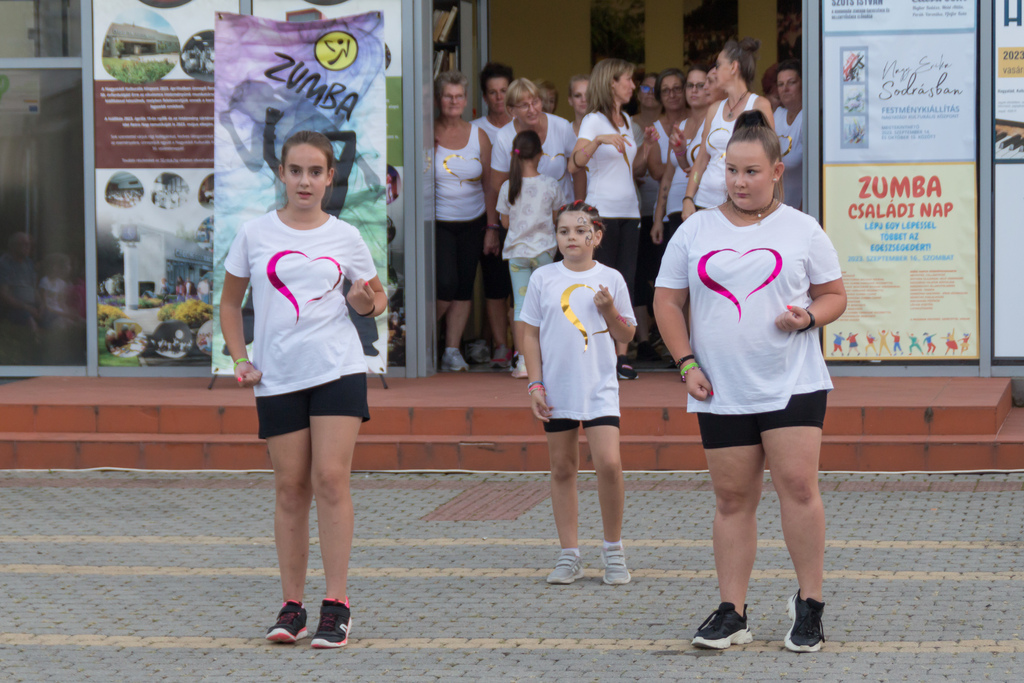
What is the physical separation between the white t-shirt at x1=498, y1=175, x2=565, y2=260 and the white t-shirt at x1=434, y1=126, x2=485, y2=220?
2.94 feet

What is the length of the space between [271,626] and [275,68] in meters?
5.66

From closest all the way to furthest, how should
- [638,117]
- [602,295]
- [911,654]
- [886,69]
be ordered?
[911,654], [602,295], [886,69], [638,117]

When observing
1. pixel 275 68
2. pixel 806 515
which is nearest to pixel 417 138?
pixel 275 68

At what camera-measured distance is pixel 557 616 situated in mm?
5062

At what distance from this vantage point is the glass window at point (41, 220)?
10.6 metres

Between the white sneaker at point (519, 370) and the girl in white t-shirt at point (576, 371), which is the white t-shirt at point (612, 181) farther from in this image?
the girl in white t-shirt at point (576, 371)

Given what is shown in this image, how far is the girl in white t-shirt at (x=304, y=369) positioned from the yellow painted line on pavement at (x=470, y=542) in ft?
5.09

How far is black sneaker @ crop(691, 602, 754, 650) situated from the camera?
14.9 feet

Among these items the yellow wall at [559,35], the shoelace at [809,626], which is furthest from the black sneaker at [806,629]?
the yellow wall at [559,35]

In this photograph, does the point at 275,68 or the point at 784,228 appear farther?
the point at 275,68

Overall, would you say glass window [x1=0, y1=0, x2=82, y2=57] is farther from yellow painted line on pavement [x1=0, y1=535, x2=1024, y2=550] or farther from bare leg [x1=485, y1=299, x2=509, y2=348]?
yellow painted line on pavement [x1=0, y1=535, x2=1024, y2=550]

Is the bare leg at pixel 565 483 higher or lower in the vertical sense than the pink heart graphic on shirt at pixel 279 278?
lower

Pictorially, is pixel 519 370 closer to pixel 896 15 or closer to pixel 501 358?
pixel 501 358

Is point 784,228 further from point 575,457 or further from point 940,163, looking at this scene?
point 940,163
